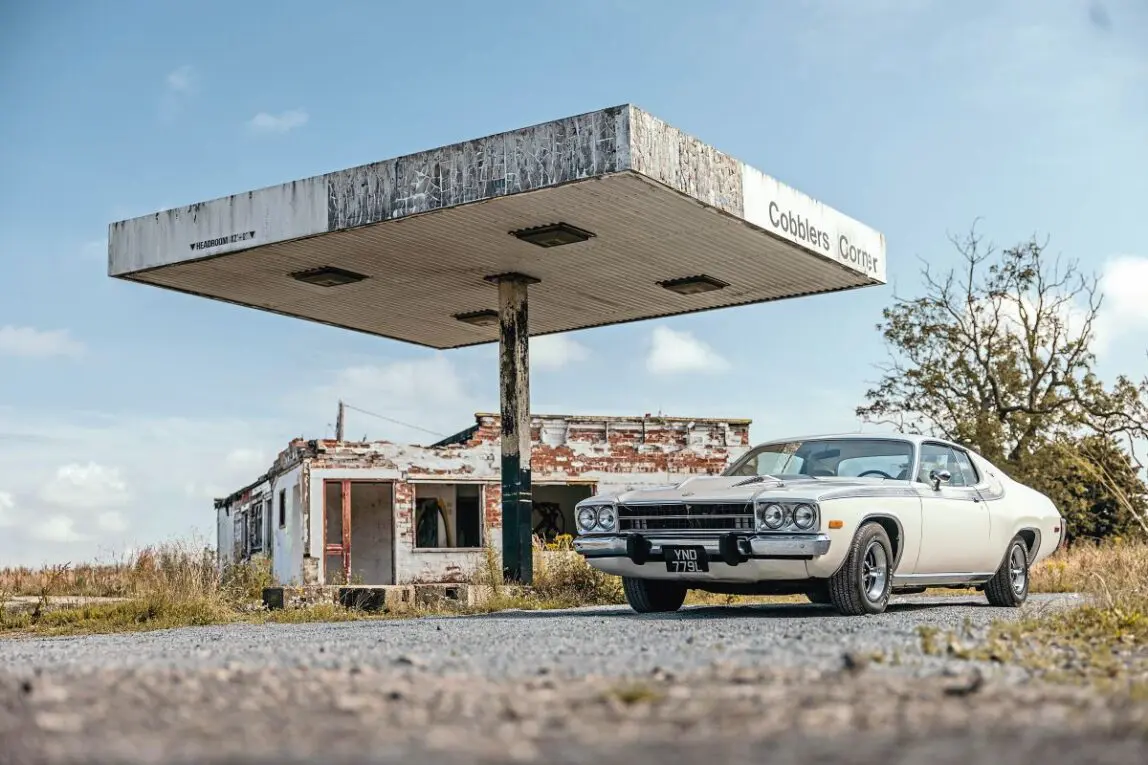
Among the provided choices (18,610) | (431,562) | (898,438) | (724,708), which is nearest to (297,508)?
(431,562)

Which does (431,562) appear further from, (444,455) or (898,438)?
(898,438)

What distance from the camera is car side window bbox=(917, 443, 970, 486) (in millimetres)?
11383

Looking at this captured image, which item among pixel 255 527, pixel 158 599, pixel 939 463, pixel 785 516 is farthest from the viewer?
pixel 255 527

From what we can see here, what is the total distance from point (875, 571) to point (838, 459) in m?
1.30

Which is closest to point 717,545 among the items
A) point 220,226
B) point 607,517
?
point 607,517

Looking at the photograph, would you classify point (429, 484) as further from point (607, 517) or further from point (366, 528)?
point (607, 517)

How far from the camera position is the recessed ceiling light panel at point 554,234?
16.5 metres

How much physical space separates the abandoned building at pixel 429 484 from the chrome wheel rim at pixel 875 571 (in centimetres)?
1878

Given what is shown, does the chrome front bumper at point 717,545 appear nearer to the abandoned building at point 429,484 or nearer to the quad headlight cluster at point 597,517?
the quad headlight cluster at point 597,517

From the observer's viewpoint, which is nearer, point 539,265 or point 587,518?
point 587,518

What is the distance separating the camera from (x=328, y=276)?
18.9 meters

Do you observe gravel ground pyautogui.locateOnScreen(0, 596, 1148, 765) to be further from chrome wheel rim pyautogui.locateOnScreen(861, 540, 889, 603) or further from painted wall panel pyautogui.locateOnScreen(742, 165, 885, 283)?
painted wall panel pyautogui.locateOnScreen(742, 165, 885, 283)

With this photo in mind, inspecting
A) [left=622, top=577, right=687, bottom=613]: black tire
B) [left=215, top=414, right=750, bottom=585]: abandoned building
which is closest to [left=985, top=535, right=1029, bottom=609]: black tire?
[left=622, top=577, right=687, bottom=613]: black tire

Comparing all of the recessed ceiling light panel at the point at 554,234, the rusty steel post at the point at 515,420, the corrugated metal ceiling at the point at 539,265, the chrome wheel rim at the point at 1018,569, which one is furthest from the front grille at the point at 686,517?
the rusty steel post at the point at 515,420
